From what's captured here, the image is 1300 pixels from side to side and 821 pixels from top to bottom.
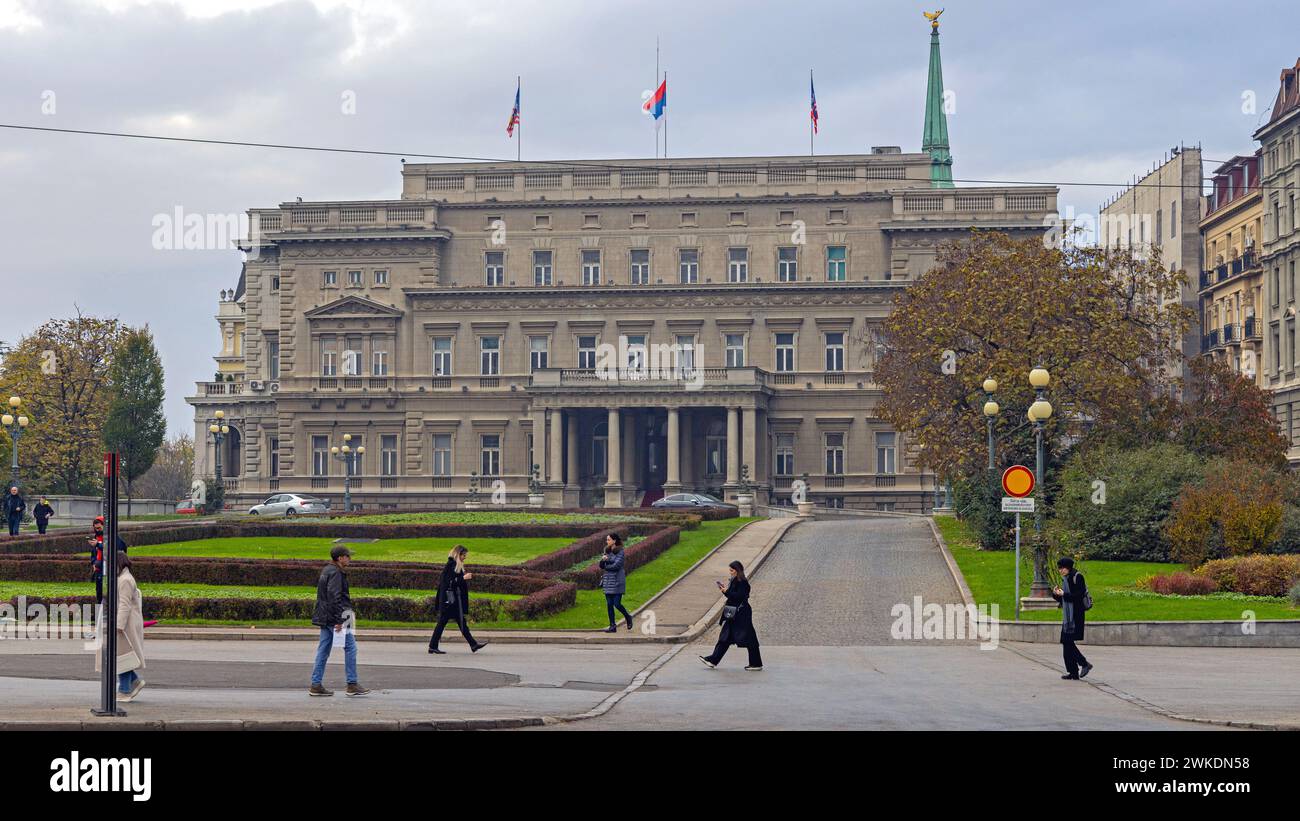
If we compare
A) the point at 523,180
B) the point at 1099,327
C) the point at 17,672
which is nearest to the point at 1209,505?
the point at 1099,327

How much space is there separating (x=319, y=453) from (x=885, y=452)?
3213 cm

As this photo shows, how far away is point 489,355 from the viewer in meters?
89.9

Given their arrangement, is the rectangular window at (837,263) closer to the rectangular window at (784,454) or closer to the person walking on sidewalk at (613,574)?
the rectangular window at (784,454)

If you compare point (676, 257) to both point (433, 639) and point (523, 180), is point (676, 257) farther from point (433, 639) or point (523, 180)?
point (433, 639)

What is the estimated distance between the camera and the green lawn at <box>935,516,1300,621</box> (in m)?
31.0

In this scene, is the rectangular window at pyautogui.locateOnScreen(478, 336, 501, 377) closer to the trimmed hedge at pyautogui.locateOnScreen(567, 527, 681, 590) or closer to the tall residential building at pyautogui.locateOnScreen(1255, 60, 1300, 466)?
the trimmed hedge at pyautogui.locateOnScreen(567, 527, 681, 590)

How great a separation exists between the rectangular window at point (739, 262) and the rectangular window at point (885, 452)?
11742mm

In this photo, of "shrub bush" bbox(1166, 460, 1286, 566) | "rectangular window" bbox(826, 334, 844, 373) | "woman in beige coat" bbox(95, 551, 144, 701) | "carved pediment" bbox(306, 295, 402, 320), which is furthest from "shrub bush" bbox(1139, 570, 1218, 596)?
"carved pediment" bbox(306, 295, 402, 320)

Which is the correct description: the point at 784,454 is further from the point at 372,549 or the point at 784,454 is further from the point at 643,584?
the point at 643,584

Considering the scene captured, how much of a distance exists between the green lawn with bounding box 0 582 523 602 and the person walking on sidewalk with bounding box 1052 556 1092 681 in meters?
13.1

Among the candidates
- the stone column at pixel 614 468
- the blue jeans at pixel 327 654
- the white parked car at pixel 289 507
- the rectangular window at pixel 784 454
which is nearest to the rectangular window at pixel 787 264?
the rectangular window at pixel 784 454

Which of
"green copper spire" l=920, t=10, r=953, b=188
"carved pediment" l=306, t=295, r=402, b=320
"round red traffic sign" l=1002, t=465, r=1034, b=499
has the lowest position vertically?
"round red traffic sign" l=1002, t=465, r=1034, b=499

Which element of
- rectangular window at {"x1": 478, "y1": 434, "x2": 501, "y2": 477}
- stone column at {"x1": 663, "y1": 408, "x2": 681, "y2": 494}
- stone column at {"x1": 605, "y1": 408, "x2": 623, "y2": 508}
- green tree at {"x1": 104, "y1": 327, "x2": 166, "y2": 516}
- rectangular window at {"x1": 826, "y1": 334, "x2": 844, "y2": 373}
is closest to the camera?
green tree at {"x1": 104, "y1": 327, "x2": 166, "y2": 516}

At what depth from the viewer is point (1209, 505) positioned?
128 feet
